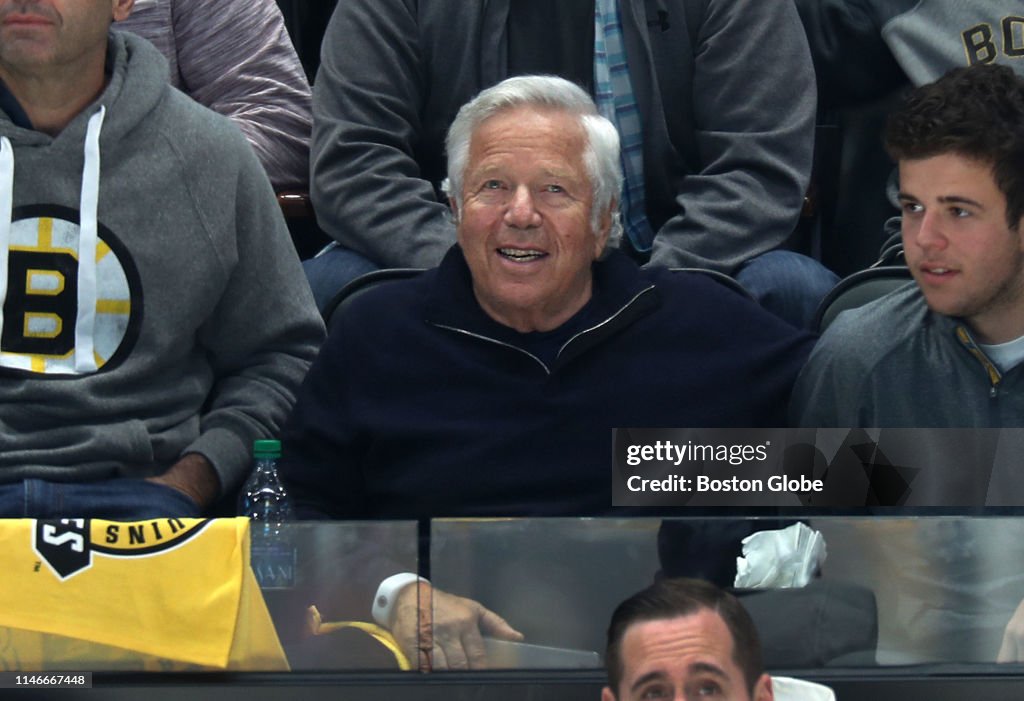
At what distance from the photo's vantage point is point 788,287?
3.08 metres

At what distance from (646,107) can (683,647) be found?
1498mm

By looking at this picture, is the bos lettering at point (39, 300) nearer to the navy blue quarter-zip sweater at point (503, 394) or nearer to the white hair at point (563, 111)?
the navy blue quarter-zip sweater at point (503, 394)

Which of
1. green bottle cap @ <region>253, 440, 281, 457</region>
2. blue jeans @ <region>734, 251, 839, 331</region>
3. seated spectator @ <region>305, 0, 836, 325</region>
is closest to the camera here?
green bottle cap @ <region>253, 440, 281, 457</region>

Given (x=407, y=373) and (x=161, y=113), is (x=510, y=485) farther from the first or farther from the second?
(x=161, y=113)

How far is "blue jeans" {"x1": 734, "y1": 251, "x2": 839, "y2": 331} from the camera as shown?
307cm

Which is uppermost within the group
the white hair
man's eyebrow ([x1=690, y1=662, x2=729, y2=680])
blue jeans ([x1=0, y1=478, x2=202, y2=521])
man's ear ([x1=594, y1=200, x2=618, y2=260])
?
the white hair

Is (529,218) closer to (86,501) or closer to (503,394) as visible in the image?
(503,394)

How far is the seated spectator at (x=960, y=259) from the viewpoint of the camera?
254 cm

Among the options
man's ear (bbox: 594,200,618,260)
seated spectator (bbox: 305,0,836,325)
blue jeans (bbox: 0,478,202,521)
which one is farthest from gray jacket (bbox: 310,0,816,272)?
blue jeans (bbox: 0,478,202,521)

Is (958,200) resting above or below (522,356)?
above

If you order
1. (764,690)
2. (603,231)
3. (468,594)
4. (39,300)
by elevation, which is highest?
(603,231)

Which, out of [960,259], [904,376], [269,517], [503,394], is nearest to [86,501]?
[269,517]

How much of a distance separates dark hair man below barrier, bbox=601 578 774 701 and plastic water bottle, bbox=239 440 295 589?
443 mm

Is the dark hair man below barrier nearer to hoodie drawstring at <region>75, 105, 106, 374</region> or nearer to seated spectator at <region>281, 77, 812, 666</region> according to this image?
seated spectator at <region>281, 77, 812, 666</region>
